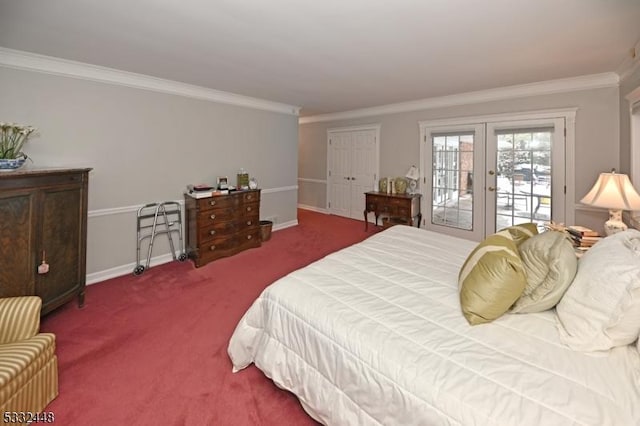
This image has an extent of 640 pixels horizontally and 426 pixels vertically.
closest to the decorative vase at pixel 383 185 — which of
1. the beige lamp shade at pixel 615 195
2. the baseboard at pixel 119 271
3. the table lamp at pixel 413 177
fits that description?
the table lamp at pixel 413 177

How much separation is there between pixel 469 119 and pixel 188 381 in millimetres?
4893

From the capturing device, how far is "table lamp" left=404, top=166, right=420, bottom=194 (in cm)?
518

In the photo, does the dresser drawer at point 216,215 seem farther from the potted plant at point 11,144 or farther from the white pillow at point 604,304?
the white pillow at point 604,304

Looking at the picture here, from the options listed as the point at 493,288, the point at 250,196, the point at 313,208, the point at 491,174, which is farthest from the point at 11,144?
the point at 491,174

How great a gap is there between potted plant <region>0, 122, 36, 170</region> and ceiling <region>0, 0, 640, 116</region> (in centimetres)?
77

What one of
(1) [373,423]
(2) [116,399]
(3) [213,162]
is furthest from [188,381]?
(3) [213,162]

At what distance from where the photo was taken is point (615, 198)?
2408mm

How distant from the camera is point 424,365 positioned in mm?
1067

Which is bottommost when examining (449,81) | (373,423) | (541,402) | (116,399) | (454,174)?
(116,399)

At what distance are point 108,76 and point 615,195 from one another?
5196 millimetres

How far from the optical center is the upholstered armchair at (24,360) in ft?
4.38

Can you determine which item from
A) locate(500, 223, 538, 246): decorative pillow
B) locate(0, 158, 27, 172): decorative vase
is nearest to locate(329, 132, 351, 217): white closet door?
locate(500, 223, 538, 246): decorative pillow

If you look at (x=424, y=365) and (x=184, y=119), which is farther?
(x=184, y=119)

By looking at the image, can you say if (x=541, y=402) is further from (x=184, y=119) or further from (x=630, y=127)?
(x=184, y=119)
